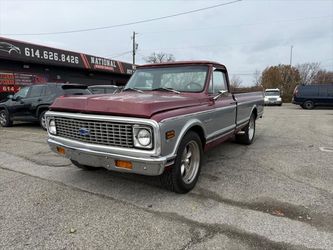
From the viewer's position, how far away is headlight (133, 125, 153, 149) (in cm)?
345

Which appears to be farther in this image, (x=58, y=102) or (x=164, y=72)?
(x=164, y=72)

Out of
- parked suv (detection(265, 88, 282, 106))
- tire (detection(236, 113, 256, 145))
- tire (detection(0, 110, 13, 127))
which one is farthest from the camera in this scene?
parked suv (detection(265, 88, 282, 106))

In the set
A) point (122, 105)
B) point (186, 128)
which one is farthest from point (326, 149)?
point (122, 105)

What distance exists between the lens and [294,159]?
6.32 metres

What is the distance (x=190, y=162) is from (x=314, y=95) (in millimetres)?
22130

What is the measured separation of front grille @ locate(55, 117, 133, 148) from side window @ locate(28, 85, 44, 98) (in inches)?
270

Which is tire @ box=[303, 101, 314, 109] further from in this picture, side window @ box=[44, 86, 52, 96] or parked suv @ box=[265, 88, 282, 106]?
side window @ box=[44, 86, 52, 96]

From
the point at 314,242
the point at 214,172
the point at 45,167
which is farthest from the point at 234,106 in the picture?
the point at 45,167

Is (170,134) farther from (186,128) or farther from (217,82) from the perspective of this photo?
(217,82)

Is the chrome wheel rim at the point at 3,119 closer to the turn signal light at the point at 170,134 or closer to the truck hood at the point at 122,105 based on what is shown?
the truck hood at the point at 122,105

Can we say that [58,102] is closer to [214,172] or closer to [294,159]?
[214,172]

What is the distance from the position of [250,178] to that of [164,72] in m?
2.43

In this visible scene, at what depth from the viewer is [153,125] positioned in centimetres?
338

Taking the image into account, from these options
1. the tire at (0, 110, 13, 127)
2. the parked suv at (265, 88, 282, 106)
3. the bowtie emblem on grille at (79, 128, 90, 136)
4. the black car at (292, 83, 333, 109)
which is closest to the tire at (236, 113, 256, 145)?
the bowtie emblem on grille at (79, 128, 90, 136)
